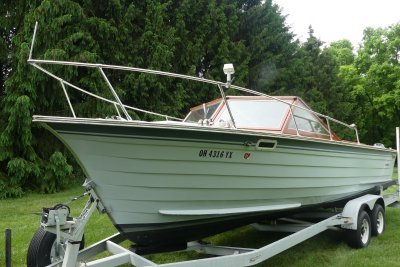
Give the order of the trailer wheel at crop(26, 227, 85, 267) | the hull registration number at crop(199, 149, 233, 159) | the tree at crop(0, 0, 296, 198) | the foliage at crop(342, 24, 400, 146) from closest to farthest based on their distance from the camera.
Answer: the hull registration number at crop(199, 149, 233, 159) < the trailer wheel at crop(26, 227, 85, 267) < the tree at crop(0, 0, 296, 198) < the foliage at crop(342, 24, 400, 146)

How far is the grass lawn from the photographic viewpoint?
4832 mm

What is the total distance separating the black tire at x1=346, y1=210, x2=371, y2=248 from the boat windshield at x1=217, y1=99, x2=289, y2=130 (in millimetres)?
1596

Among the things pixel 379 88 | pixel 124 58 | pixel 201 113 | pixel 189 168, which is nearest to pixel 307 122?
pixel 201 113

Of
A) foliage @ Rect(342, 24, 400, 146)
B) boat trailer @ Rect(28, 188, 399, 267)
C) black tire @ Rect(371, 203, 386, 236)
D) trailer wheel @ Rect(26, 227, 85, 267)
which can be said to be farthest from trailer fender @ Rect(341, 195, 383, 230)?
foliage @ Rect(342, 24, 400, 146)

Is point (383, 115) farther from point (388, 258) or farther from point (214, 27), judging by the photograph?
point (388, 258)

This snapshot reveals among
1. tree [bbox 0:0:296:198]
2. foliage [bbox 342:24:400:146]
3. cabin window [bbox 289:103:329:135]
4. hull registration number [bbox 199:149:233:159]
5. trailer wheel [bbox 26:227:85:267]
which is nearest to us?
hull registration number [bbox 199:149:233:159]

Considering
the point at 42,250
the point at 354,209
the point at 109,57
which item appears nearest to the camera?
the point at 42,250

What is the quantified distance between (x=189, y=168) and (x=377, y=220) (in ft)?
11.5

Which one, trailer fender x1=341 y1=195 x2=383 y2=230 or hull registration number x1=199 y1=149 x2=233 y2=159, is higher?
hull registration number x1=199 y1=149 x2=233 y2=159

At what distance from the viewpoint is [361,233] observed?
5.31m

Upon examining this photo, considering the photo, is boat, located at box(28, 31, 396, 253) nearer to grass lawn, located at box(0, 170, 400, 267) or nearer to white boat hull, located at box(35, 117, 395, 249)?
white boat hull, located at box(35, 117, 395, 249)

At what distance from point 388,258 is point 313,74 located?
18384mm

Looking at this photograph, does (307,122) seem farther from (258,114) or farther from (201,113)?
(201,113)

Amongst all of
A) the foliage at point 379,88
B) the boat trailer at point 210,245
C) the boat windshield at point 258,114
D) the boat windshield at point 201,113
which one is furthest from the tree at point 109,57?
the foliage at point 379,88
